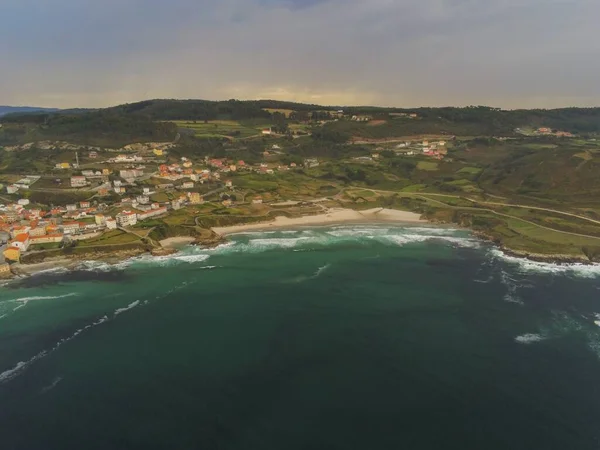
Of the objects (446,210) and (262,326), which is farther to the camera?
(446,210)

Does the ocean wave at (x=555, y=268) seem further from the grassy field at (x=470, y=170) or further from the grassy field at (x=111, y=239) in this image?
the grassy field at (x=470, y=170)

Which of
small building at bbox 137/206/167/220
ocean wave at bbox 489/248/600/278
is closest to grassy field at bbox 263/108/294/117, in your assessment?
small building at bbox 137/206/167/220

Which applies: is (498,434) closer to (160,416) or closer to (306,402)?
(306,402)

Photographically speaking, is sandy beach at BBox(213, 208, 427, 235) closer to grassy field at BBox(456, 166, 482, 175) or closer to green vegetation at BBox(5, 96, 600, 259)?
green vegetation at BBox(5, 96, 600, 259)

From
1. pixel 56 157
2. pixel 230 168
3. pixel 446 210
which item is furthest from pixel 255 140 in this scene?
pixel 446 210

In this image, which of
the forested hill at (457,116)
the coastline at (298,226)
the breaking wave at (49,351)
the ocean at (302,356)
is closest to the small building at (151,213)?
the coastline at (298,226)
